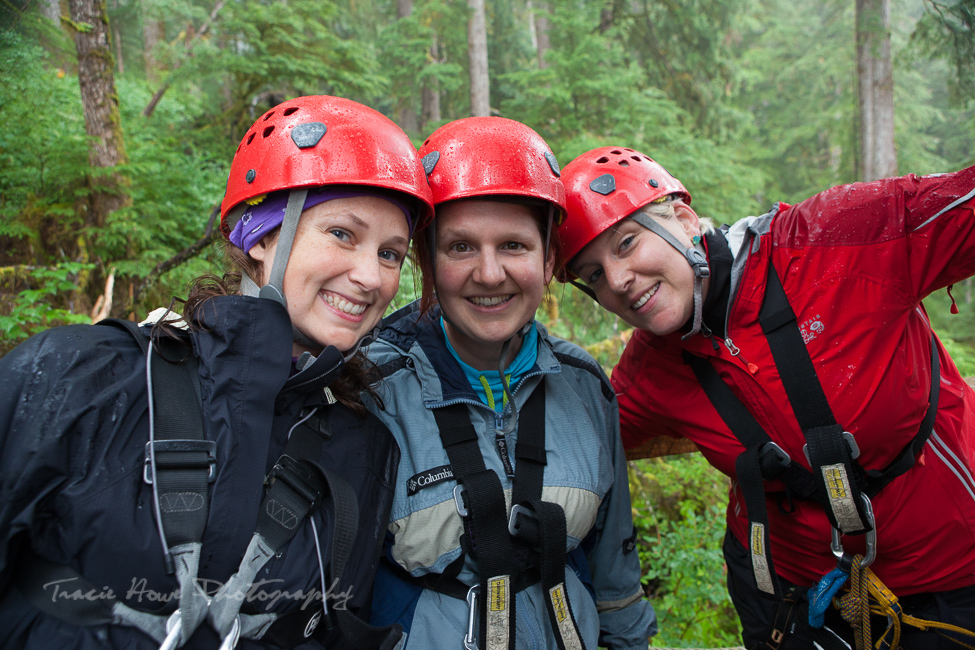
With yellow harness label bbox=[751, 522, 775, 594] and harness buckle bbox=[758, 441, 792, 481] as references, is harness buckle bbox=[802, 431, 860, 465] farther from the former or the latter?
yellow harness label bbox=[751, 522, 775, 594]

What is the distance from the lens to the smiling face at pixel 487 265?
2.43 meters

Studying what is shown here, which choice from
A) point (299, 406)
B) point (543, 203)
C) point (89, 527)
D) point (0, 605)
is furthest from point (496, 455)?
point (0, 605)

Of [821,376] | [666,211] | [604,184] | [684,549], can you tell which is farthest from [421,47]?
[821,376]

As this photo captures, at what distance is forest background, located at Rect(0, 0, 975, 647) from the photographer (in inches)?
212

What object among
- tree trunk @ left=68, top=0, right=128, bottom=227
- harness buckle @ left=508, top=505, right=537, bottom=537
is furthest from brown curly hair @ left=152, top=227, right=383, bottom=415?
tree trunk @ left=68, top=0, right=128, bottom=227

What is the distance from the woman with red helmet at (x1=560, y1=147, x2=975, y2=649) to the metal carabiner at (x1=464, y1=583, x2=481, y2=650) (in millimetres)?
1323

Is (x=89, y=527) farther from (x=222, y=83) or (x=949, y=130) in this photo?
(x=949, y=130)

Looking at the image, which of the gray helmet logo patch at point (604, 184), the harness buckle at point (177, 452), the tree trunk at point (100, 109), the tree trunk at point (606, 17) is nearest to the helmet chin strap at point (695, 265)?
the gray helmet logo patch at point (604, 184)

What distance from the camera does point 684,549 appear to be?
477 centimetres

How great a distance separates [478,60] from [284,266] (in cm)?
1079

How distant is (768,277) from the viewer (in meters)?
2.59

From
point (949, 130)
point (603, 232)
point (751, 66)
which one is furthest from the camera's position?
point (949, 130)

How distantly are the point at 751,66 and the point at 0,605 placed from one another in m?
25.7

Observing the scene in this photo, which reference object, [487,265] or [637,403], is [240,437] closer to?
[487,265]
